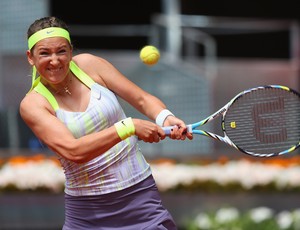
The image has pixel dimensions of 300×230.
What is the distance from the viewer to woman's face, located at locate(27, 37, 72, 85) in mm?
5137

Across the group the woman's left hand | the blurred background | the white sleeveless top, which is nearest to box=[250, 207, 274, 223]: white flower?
the blurred background

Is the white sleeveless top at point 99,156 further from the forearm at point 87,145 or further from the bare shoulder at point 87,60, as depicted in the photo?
the forearm at point 87,145

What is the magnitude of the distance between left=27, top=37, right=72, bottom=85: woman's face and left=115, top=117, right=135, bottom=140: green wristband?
426 mm

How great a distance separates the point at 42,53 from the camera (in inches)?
204

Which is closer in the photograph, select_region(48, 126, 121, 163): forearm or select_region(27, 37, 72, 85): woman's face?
select_region(48, 126, 121, 163): forearm

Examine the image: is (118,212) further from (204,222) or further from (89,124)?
(204,222)

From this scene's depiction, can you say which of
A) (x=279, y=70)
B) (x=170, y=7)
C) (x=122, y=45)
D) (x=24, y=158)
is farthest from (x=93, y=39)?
(x=24, y=158)

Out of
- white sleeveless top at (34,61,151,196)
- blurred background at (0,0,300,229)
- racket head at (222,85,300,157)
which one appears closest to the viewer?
white sleeveless top at (34,61,151,196)

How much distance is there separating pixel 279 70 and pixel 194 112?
1826 millimetres

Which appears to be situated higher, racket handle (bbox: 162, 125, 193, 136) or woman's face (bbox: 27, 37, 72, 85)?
woman's face (bbox: 27, 37, 72, 85)

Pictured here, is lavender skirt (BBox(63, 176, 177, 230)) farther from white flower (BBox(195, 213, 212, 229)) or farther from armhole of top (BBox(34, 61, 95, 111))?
white flower (BBox(195, 213, 212, 229))

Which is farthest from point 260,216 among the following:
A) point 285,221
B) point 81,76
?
point 81,76

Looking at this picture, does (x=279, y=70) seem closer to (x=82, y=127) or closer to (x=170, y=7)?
(x=170, y=7)

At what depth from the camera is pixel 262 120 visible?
565 cm
